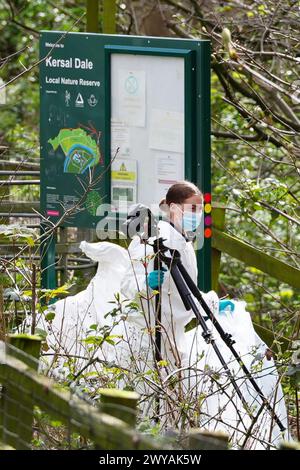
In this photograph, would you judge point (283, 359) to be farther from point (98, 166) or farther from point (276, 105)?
point (276, 105)

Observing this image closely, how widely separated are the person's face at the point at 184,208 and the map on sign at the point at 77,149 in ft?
4.73

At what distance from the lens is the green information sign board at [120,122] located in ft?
23.0

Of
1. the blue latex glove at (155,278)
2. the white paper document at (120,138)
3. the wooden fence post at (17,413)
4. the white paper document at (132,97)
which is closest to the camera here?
the wooden fence post at (17,413)

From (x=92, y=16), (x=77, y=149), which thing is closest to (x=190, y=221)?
(x=77, y=149)

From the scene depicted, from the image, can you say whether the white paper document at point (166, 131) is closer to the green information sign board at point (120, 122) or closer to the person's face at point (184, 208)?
the green information sign board at point (120, 122)

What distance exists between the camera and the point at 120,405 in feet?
9.92

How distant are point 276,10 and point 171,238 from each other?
255cm

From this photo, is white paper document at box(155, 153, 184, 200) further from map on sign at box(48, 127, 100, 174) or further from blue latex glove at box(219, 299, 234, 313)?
blue latex glove at box(219, 299, 234, 313)

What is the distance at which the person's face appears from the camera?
6266mm

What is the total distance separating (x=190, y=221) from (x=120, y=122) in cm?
144

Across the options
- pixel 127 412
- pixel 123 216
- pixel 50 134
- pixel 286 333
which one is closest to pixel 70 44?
pixel 50 134

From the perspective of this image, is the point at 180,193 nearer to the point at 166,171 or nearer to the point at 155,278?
the point at 155,278

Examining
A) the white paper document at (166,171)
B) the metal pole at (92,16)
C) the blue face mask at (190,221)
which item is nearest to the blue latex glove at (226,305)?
the blue face mask at (190,221)
